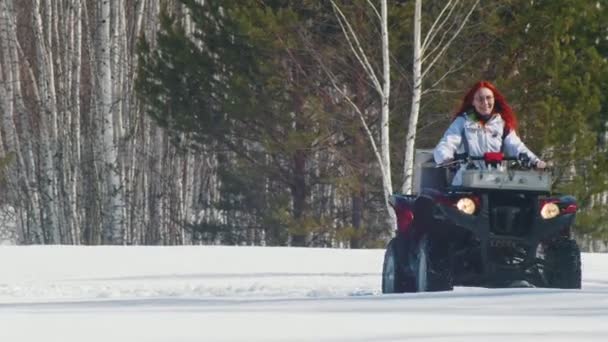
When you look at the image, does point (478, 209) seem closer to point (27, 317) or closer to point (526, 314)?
point (526, 314)

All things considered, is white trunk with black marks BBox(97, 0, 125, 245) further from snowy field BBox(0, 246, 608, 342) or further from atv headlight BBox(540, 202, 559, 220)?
atv headlight BBox(540, 202, 559, 220)

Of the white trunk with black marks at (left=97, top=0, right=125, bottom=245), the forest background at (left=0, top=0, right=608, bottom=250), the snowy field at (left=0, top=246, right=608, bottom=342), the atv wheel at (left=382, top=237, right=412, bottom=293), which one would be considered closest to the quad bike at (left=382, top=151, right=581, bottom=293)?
the atv wheel at (left=382, top=237, right=412, bottom=293)

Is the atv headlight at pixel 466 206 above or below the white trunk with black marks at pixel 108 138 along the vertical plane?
below

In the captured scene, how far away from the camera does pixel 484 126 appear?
36.0 ft

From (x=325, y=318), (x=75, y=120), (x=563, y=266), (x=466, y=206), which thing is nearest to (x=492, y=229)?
(x=466, y=206)

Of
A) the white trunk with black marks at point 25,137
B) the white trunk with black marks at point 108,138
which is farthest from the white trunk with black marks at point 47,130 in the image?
the white trunk with black marks at point 108,138

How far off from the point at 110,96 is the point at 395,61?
496 cm

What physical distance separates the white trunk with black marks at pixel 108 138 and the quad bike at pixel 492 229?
17249 millimetres

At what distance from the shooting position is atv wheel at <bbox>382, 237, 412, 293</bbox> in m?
10.9

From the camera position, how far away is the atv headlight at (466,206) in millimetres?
10289

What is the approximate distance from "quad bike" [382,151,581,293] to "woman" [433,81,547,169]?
0.81ft

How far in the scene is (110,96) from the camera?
27750 mm

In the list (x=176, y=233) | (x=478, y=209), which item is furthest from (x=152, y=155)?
(x=478, y=209)

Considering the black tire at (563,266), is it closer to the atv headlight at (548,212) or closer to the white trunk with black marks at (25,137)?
the atv headlight at (548,212)
